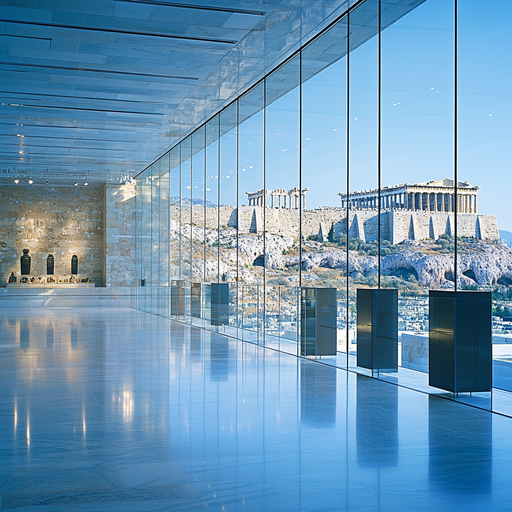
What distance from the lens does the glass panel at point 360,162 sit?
9.80 m

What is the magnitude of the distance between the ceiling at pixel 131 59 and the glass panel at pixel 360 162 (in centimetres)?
55

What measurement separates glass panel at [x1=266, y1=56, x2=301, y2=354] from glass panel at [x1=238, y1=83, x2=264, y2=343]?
393 millimetres

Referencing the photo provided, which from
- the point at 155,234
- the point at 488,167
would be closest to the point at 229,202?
the point at 488,167

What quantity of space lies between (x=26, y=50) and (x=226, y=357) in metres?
6.11

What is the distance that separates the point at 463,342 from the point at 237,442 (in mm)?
3255

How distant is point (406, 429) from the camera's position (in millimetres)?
5879

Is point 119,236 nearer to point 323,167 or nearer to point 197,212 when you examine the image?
point 197,212

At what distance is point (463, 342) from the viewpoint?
740 cm

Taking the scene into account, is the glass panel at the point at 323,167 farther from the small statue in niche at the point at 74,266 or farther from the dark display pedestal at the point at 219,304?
the small statue in niche at the point at 74,266

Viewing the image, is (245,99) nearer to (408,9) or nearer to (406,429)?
(408,9)

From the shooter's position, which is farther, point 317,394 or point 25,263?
point 25,263

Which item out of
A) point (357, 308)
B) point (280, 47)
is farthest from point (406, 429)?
point (280, 47)

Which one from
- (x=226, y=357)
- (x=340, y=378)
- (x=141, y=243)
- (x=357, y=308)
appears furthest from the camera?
(x=141, y=243)

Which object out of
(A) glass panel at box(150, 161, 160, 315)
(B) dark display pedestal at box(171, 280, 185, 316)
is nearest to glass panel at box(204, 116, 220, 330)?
(B) dark display pedestal at box(171, 280, 185, 316)
